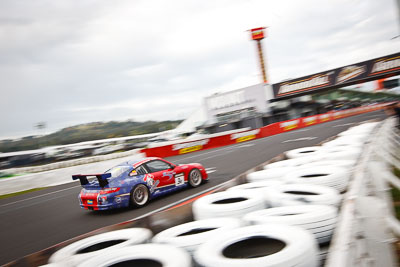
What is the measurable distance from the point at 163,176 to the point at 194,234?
4.51 metres

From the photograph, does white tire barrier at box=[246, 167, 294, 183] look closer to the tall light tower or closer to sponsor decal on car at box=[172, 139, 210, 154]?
sponsor decal on car at box=[172, 139, 210, 154]

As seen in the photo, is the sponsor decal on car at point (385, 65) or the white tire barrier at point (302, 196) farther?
the sponsor decal on car at point (385, 65)

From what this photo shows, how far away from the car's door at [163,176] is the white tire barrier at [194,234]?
4.04m

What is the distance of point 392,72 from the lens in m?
32.6

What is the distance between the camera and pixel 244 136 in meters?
25.5

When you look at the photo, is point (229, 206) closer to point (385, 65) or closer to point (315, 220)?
point (315, 220)

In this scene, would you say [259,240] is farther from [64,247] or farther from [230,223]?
[64,247]

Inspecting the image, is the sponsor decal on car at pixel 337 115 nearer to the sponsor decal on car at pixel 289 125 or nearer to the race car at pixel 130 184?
the sponsor decal on car at pixel 289 125

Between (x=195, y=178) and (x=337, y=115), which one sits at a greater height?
(x=337, y=115)

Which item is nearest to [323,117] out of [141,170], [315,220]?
[141,170]

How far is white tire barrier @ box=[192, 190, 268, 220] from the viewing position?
3105 millimetres

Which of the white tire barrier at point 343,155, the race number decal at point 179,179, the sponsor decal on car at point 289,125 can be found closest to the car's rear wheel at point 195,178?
the race number decal at point 179,179

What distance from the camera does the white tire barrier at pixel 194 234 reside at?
242 centimetres

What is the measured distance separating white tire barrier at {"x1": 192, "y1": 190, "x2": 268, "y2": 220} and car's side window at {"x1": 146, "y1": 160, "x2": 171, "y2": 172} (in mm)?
3448
